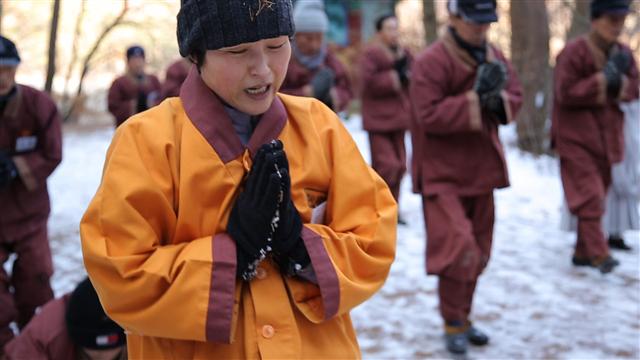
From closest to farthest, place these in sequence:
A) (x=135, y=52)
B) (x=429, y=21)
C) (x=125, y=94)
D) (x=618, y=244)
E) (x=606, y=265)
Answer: (x=606, y=265)
(x=618, y=244)
(x=135, y=52)
(x=125, y=94)
(x=429, y=21)

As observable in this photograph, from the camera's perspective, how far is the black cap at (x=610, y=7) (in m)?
5.09

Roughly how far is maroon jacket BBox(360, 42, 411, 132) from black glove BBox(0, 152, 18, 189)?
4109 millimetres

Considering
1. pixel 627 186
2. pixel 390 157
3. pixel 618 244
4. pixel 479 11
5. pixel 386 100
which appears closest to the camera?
pixel 479 11

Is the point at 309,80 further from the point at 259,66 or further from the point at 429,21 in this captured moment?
the point at 429,21

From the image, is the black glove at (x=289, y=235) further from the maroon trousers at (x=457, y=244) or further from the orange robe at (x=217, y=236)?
the maroon trousers at (x=457, y=244)

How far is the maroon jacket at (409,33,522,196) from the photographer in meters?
4.16

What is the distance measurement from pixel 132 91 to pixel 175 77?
2.25 m

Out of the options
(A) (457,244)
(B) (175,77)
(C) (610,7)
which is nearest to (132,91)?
(B) (175,77)

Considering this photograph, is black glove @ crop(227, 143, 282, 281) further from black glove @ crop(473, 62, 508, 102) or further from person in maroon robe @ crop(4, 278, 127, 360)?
black glove @ crop(473, 62, 508, 102)

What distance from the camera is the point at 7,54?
410cm

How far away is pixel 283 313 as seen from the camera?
1.94 metres

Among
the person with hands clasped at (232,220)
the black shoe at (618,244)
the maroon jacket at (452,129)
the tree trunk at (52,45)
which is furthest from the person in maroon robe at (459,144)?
the tree trunk at (52,45)

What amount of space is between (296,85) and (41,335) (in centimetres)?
338

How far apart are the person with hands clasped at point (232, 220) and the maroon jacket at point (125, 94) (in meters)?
7.70
